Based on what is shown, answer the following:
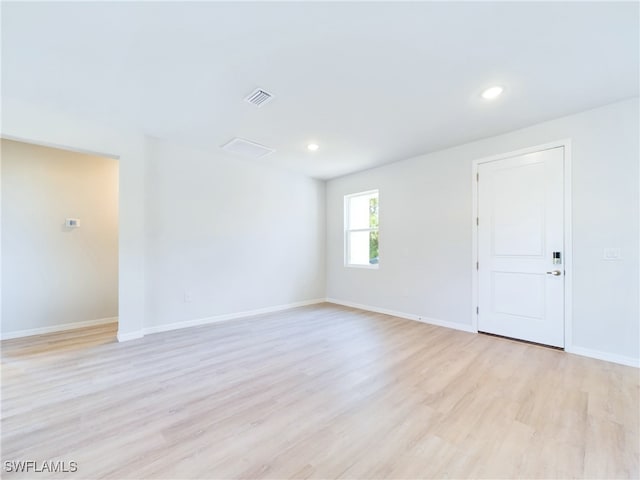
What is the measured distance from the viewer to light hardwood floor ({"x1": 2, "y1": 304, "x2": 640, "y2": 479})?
139 cm

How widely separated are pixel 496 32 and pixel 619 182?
2160 millimetres

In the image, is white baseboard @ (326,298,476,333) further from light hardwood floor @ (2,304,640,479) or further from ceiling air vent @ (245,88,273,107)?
ceiling air vent @ (245,88,273,107)

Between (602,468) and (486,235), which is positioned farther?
(486,235)

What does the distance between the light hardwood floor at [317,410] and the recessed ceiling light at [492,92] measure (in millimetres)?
2569

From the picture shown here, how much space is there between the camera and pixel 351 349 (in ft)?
9.78

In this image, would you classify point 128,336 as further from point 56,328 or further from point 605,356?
point 605,356

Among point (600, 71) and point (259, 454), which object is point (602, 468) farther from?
point (600, 71)

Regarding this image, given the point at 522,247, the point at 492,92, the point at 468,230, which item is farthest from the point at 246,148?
the point at 522,247

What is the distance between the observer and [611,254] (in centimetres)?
270

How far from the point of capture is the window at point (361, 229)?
507 cm

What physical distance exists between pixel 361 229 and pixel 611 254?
10.9 ft

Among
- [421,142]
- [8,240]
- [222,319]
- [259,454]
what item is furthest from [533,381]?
[8,240]

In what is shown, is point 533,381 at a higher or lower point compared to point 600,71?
lower

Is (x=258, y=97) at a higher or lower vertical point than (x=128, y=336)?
higher
